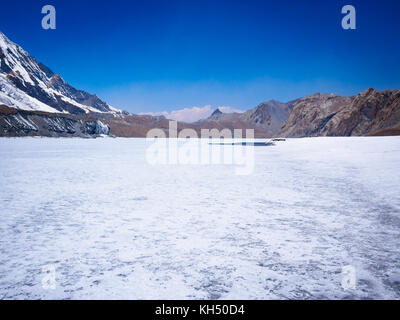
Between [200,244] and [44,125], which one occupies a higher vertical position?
[44,125]

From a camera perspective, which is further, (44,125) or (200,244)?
(44,125)

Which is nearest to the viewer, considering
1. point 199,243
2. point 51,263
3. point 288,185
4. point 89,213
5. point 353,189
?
point 51,263

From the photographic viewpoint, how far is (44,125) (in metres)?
84.7

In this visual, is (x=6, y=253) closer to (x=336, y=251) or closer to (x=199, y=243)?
(x=199, y=243)

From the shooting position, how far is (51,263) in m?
3.11

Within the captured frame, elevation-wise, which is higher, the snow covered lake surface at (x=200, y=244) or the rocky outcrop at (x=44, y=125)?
the rocky outcrop at (x=44, y=125)

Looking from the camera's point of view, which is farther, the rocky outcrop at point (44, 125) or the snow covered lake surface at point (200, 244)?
the rocky outcrop at point (44, 125)

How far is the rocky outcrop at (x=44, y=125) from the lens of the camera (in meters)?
73.8

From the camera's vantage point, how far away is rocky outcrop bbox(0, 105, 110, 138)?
242 ft

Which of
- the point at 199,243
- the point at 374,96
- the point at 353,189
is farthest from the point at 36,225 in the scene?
the point at 374,96

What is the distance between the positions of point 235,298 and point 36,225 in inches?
153

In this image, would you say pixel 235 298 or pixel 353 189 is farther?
pixel 353 189

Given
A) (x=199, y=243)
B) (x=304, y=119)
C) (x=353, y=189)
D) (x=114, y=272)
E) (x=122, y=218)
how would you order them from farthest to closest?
(x=304, y=119), (x=353, y=189), (x=122, y=218), (x=199, y=243), (x=114, y=272)

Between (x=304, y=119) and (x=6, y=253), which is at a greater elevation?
(x=304, y=119)
